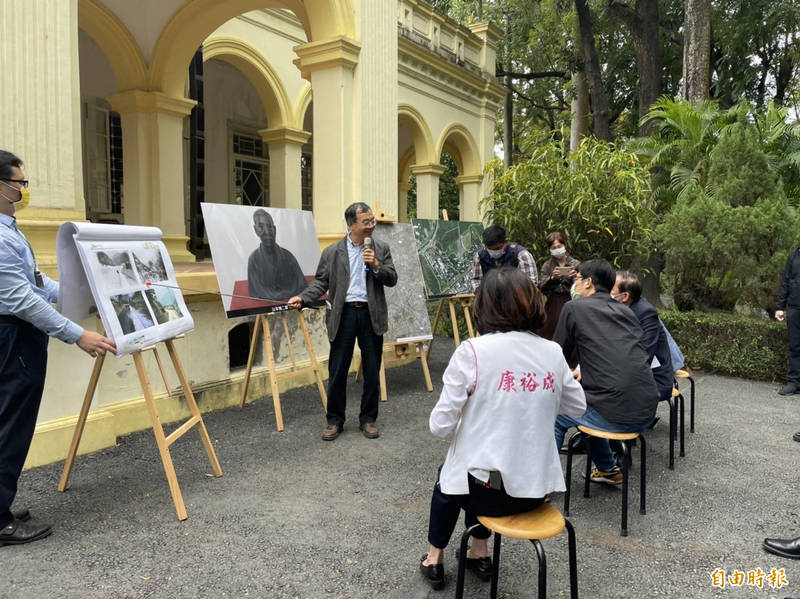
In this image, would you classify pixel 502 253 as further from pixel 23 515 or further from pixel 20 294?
pixel 23 515

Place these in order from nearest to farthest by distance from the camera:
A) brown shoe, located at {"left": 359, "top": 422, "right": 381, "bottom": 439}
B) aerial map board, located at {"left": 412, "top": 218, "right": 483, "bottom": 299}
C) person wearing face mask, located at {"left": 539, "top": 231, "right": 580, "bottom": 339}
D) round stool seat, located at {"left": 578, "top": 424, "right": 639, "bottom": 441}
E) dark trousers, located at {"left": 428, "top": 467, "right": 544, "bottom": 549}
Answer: dark trousers, located at {"left": 428, "top": 467, "right": 544, "bottom": 549}
round stool seat, located at {"left": 578, "top": 424, "right": 639, "bottom": 441}
brown shoe, located at {"left": 359, "top": 422, "right": 381, "bottom": 439}
person wearing face mask, located at {"left": 539, "top": 231, "right": 580, "bottom": 339}
aerial map board, located at {"left": 412, "top": 218, "right": 483, "bottom": 299}

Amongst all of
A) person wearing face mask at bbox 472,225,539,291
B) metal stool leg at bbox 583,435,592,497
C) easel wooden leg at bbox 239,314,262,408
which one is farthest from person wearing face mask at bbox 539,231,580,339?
easel wooden leg at bbox 239,314,262,408

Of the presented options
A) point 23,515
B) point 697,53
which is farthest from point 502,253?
point 697,53

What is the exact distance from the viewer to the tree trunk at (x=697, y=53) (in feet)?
33.0

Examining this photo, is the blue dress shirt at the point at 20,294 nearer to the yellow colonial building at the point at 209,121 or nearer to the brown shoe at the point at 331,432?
the yellow colonial building at the point at 209,121

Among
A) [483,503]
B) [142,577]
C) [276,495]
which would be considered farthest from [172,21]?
[483,503]

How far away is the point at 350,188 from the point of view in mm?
6465

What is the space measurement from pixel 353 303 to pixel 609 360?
80.1 inches

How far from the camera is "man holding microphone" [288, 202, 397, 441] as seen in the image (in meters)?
4.41

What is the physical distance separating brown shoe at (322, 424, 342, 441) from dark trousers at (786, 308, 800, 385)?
16.0ft

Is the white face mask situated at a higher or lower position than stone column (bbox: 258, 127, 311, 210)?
lower

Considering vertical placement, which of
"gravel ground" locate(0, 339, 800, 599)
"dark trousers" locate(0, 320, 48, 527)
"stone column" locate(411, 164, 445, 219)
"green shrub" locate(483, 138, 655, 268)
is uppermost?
"stone column" locate(411, 164, 445, 219)

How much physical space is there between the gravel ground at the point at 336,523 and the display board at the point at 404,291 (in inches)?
53.2

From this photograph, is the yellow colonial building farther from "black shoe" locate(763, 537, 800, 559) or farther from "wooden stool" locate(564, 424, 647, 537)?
"black shoe" locate(763, 537, 800, 559)
